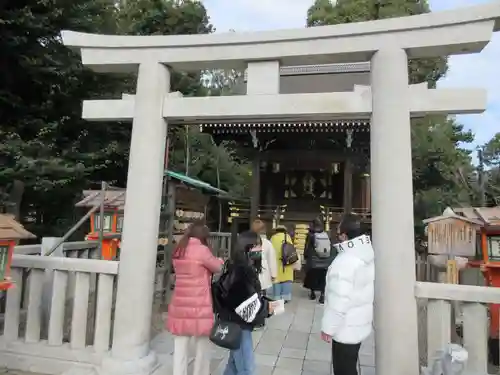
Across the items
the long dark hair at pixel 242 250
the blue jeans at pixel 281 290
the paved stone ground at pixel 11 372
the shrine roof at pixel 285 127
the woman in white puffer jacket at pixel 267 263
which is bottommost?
the paved stone ground at pixel 11 372

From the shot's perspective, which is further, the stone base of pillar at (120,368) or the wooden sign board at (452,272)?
the wooden sign board at (452,272)

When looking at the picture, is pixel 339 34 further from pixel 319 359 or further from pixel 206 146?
pixel 206 146

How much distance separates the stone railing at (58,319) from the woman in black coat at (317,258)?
4.29 m

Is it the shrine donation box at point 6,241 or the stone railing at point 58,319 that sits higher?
the shrine donation box at point 6,241

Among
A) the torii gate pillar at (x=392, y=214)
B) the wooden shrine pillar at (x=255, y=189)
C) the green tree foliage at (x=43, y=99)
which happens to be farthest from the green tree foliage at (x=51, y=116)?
the torii gate pillar at (x=392, y=214)

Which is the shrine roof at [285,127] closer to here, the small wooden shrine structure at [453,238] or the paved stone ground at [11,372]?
the small wooden shrine structure at [453,238]

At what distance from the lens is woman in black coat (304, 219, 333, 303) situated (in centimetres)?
741

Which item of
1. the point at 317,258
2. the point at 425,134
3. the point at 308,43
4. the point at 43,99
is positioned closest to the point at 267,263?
the point at 317,258

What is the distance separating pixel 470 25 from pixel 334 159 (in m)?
7.48

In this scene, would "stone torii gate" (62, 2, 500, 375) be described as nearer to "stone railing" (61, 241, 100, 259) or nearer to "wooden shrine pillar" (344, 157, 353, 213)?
"stone railing" (61, 241, 100, 259)

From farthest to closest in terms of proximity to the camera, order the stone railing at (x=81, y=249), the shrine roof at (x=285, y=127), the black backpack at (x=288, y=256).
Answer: the shrine roof at (x=285, y=127)
the black backpack at (x=288, y=256)
the stone railing at (x=81, y=249)

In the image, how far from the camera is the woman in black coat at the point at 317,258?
7414mm

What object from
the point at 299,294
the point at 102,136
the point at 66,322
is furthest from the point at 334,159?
the point at 66,322

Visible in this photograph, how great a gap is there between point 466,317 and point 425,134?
13.9 m
